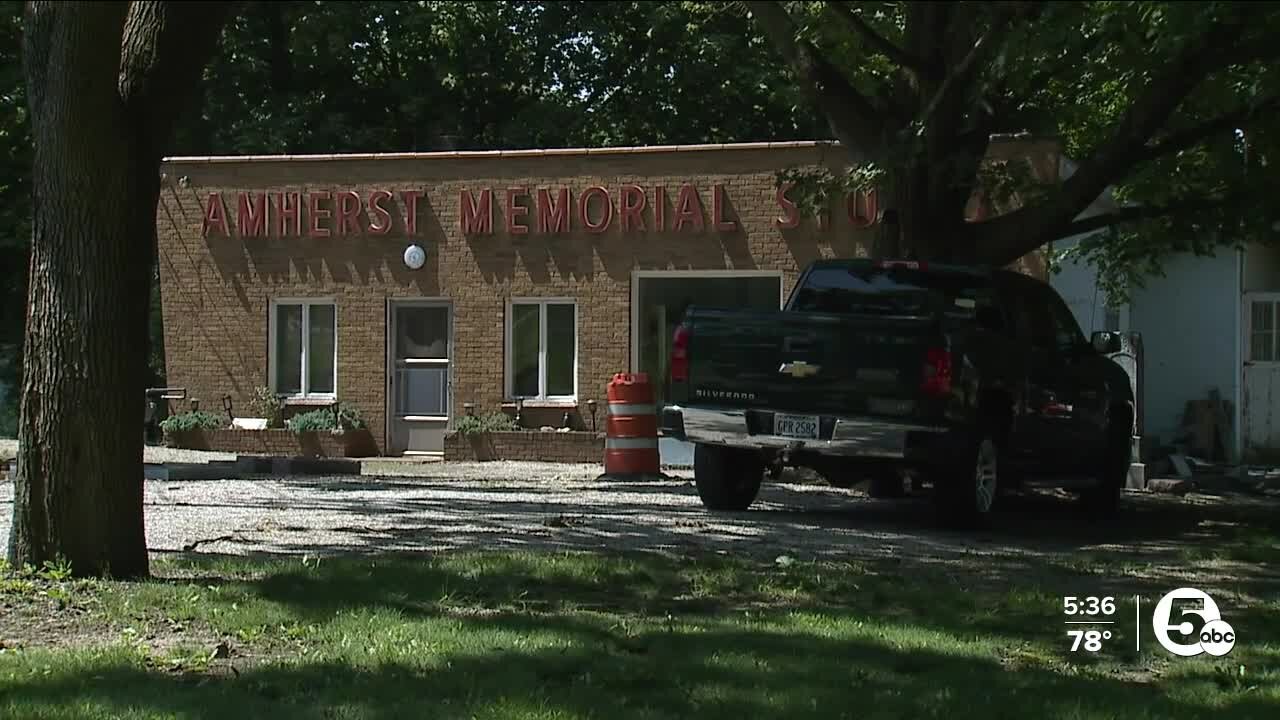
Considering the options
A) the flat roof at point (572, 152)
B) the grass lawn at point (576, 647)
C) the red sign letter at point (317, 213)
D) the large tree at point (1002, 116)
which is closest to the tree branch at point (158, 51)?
the grass lawn at point (576, 647)

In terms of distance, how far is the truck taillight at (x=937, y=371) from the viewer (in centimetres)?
1272

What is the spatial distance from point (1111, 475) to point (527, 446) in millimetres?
10066

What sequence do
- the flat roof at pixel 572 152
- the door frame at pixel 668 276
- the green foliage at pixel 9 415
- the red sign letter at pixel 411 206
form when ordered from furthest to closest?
the green foliage at pixel 9 415, the red sign letter at pixel 411 206, the door frame at pixel 668 276, the flat roof at pixel 572 152

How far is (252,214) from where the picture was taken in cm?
2556

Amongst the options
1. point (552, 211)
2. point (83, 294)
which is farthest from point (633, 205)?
point (83, 294)

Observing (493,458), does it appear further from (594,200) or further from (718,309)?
(718,309)

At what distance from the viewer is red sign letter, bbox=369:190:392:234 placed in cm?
2505

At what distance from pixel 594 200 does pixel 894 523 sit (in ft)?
36.2

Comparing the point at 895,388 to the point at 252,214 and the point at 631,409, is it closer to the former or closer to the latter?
the point at 631,409

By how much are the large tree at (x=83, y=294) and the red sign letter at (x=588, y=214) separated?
1486 cm

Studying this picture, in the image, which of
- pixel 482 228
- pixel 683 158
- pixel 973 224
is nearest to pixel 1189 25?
pixel 973 224

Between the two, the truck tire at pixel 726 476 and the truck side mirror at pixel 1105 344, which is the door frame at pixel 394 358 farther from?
the truck side mirror at pixel 1105 344

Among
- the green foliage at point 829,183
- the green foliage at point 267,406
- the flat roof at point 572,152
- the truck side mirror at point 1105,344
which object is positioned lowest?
the green foliage at point 267,406

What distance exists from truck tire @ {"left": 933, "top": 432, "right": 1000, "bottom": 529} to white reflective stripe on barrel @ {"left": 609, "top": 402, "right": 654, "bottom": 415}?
5631mm
